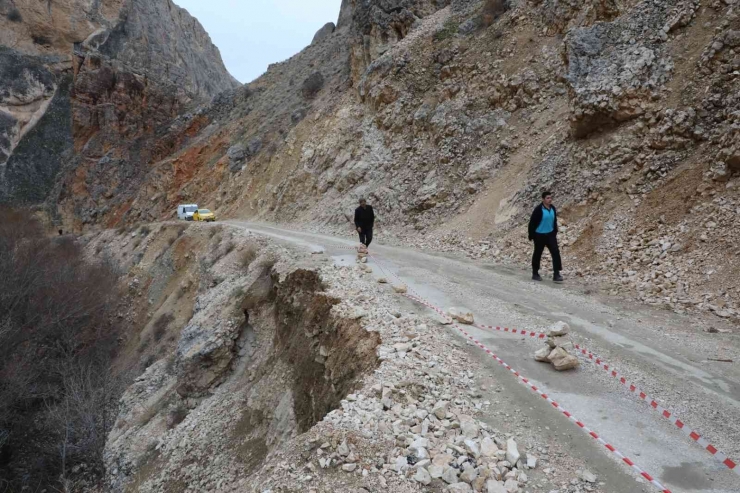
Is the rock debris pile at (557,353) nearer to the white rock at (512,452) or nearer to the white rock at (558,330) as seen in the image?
the white rock at (558,330)

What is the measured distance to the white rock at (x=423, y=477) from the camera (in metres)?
3.27

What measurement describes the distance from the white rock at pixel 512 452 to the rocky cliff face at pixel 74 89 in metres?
49.1

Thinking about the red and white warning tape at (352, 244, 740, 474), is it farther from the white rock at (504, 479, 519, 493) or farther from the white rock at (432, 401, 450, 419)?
the white rock at (504, 479, 519, 493)

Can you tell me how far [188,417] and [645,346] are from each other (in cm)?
928

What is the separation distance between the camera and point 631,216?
9.84 m

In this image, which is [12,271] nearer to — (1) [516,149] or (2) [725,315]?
(1) [516,149]

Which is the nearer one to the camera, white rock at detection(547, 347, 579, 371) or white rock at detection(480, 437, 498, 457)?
white rock at detection(480, 437, 498, 457)

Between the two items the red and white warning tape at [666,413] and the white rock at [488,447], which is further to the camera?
the white rock at [488,447]

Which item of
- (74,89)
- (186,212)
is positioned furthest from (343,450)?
(74,89)

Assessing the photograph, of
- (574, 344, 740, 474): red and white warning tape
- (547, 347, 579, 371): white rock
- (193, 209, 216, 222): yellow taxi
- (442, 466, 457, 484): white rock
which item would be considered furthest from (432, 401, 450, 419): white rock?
(193, 209, 216, 222): yellow taxi

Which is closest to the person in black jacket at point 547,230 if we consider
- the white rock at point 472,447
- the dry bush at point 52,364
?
the white rock at point 472,447

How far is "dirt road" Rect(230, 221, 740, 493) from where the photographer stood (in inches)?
132

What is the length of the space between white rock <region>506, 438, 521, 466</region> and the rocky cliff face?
4913 centimetres

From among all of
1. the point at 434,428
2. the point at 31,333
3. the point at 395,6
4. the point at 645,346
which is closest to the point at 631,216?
the point at 645,346
